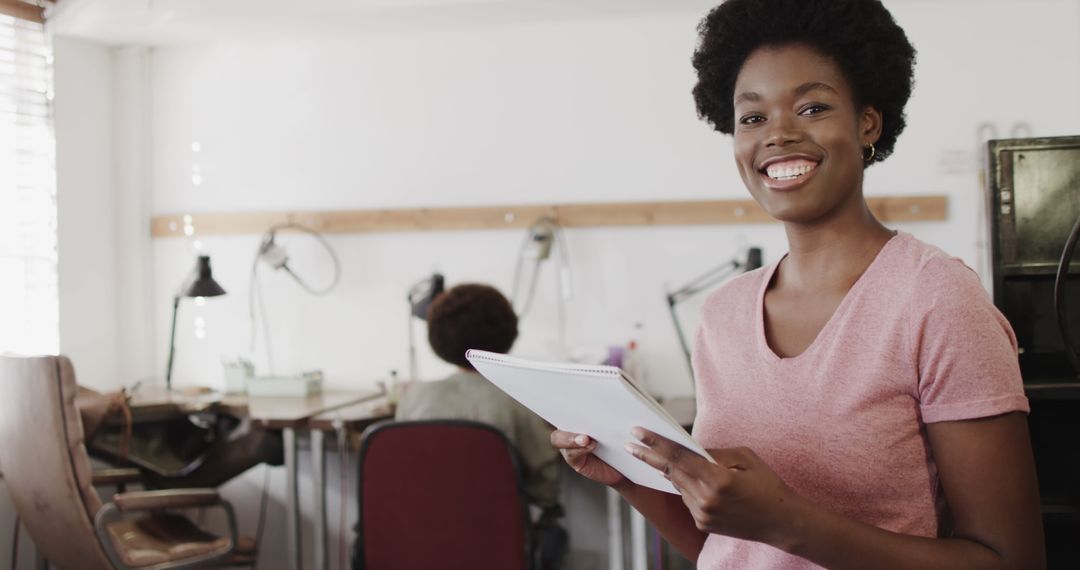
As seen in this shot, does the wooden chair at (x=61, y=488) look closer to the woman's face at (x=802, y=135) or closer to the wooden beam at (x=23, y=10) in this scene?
the wooden beam at (x=23, y=10)

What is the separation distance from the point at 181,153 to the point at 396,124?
3.16 ft

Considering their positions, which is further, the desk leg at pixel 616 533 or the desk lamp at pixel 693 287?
the desk lamp at pixel 693 287

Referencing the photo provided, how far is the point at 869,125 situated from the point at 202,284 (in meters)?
2.80

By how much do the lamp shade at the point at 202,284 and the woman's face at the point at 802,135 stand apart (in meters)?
2.70

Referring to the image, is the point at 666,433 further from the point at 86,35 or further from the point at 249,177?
the point at 86,35

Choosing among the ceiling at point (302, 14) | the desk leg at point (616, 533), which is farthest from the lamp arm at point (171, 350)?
the desk leg at point (616, 533)

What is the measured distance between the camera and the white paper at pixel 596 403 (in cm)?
75

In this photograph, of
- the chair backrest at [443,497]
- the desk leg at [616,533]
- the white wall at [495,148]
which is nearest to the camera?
the chair backrest at [443,497]

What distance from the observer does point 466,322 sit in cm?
235

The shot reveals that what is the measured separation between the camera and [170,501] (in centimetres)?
241

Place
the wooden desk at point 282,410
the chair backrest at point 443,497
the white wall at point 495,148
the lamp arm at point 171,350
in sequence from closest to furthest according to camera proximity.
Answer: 1. the chair backrest at point 443,497
2. the wooden desk at point 282,410
3. the white wall at point 495,148
4. the lamp arm at point 171,350

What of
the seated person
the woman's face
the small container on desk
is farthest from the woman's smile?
the small container on desk

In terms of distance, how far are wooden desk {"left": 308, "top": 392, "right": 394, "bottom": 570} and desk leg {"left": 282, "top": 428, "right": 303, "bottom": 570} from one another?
0.06 m

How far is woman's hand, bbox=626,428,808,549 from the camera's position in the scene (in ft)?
2.49
